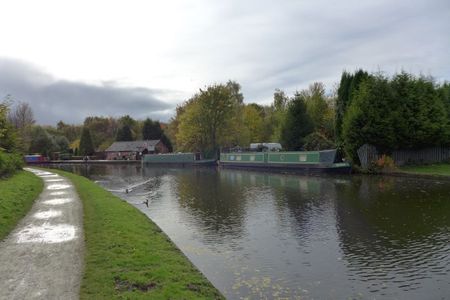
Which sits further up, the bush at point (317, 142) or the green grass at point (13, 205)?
the bush at point (317, 142)

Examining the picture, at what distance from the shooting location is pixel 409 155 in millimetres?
34500

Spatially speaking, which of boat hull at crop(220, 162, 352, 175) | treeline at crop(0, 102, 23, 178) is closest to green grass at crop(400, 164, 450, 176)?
boat hull at crop(220, 162, 352, 175)

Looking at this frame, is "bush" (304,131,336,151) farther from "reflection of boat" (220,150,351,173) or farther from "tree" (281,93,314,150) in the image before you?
"reflection of boat" (220,150,351,173)

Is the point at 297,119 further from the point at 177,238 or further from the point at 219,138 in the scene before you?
the point at 177,238

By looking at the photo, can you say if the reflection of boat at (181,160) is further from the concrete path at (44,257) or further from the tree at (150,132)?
the concrete path at (44,257)

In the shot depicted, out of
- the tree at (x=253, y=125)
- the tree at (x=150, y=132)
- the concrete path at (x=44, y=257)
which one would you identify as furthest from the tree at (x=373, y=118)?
the tree at (x=150, y=132)

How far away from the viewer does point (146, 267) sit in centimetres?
796

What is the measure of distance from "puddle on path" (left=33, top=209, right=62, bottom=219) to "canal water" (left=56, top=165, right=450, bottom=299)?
3.58m

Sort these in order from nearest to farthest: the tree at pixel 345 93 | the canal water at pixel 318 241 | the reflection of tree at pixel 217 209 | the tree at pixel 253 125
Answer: the canal water at pixel 318 241 < the reflection of tree at pixel 217 209 < the tree at pixel 345 93 < the tree at pixel 253 125

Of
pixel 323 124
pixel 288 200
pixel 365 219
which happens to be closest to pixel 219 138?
pixel 323 124

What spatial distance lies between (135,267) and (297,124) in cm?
4120

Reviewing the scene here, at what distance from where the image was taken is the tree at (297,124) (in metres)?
47.2

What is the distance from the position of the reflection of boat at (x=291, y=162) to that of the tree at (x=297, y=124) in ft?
A: 12.8

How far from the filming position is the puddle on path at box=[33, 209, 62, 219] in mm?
13703
